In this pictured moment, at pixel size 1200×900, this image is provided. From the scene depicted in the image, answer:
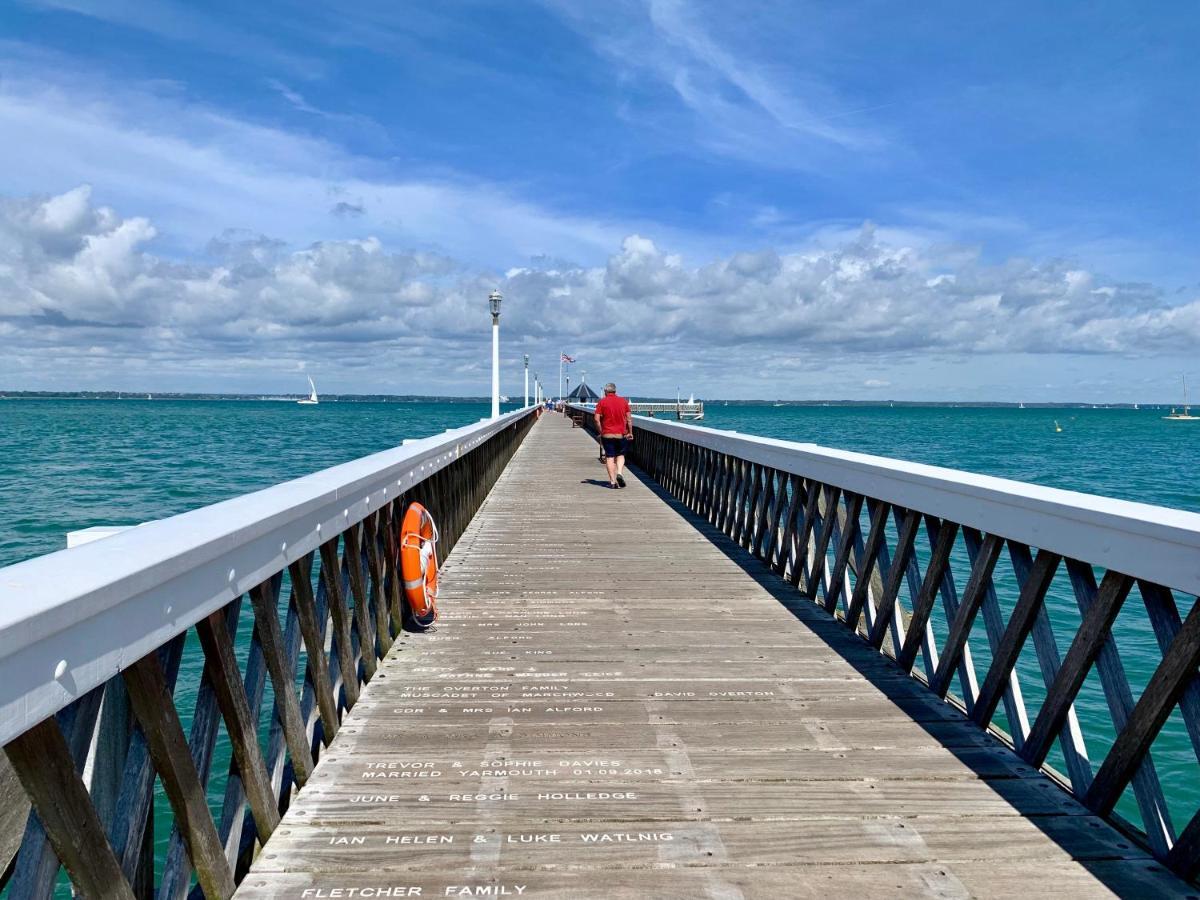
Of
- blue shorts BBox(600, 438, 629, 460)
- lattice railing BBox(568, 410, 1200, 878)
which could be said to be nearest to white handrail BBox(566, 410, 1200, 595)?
lattice railing BBox(568, 410, 1200, 878)

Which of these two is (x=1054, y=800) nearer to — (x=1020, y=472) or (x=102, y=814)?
(x=102, y=814)

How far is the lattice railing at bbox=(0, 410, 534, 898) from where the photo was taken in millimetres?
1582

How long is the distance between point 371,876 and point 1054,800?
2.21 m

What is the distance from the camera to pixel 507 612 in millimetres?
5621

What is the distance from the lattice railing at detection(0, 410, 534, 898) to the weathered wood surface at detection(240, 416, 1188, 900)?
22 cm

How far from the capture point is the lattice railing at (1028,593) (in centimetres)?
263

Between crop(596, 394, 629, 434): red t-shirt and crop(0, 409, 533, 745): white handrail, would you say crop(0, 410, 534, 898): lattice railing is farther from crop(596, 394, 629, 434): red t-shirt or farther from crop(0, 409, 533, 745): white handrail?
crop(596, 394, 629, 434): red t-shirt

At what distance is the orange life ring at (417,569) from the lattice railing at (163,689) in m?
1.12

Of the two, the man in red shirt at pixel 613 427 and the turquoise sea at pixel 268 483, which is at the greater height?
the man in red shirt at pixel 613 427

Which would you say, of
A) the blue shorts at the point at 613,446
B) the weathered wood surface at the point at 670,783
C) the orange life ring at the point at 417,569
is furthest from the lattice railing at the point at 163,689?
the blue shorts at the point at 613,446

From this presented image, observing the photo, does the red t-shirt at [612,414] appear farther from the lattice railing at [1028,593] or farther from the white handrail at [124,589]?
the white handrail at [124,589]

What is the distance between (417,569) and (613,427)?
854cm

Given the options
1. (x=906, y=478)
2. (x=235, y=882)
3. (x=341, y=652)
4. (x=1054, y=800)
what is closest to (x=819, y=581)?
(x=906, y=478)

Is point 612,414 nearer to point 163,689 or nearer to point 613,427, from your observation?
point 613,427
